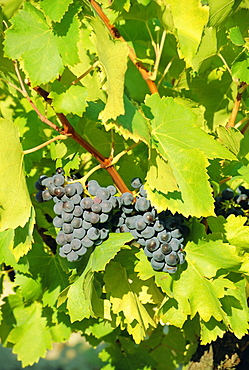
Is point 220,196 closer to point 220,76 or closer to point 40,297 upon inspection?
point 220,76

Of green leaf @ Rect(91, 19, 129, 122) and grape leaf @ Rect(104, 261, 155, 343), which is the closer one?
green leaf @ Rect(91, 19, 129, 122)

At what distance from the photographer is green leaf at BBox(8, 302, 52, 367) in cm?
219

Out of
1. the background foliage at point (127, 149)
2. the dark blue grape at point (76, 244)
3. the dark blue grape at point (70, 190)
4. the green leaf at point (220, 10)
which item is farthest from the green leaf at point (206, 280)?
the green leaf at point (220, 10)

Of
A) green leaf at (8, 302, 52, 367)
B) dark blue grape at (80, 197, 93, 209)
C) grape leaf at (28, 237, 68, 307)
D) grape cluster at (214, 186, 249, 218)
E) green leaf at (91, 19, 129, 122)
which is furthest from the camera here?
green leaf at (8, 302, 52, 367)

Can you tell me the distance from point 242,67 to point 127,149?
51 cm

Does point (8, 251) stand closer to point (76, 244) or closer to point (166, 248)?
point (76, 244)

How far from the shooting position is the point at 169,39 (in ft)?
6.35

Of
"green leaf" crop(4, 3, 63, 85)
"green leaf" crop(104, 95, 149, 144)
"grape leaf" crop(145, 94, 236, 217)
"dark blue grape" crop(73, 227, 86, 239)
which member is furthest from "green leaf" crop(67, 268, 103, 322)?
"green leaf" crop(4, 3, 63, 85)

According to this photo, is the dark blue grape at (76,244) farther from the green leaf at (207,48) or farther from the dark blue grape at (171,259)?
the green leaf at (207,48)

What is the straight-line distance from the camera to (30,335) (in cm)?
222

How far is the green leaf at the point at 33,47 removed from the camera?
1.29 m

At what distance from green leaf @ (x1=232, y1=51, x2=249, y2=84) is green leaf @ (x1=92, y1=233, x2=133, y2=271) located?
2.17 ft

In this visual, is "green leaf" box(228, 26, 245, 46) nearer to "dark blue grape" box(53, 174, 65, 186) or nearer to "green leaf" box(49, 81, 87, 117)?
"green leaf" box(49, 81, 87, 117)

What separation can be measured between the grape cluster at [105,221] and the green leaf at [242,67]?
512 millimetres
